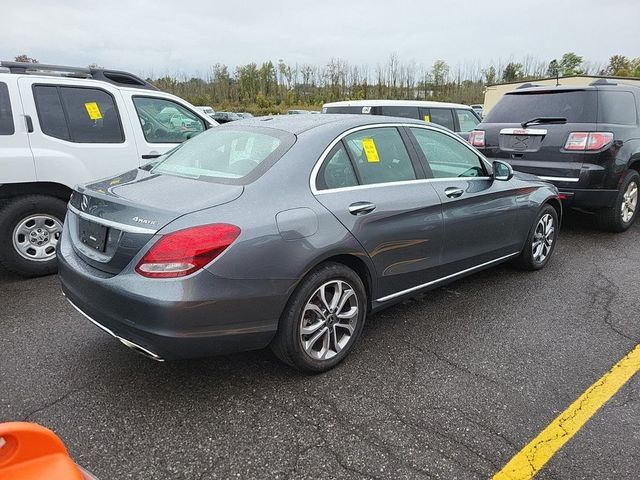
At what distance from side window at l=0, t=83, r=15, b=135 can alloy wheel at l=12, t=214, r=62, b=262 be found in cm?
80

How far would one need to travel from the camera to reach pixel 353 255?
3.04 metres

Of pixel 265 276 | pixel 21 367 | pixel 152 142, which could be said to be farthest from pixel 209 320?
pixel 152 142

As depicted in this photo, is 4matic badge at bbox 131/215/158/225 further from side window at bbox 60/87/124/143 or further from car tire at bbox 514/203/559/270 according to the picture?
car tire at bbox 514/203/559/270

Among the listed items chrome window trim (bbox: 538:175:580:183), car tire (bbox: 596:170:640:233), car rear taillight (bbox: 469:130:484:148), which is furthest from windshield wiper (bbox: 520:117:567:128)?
A: car tire (bbox: 596:170:640:233)

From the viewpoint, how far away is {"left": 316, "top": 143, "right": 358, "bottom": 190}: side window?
301cm

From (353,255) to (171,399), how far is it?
135 cm

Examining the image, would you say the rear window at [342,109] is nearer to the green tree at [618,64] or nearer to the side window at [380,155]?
the side window at [380,155]

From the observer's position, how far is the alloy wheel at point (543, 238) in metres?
4.84

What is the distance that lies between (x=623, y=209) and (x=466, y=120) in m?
4.62

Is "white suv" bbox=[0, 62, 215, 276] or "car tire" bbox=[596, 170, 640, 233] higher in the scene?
"white suv" bbox=[0, 62, 215, 276]

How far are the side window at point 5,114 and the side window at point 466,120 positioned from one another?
8.02 m

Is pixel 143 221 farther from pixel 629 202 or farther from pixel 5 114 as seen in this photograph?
pixel 629 202

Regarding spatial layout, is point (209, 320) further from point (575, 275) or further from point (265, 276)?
point (575, 275)

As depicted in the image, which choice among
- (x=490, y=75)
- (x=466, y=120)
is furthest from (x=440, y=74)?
(x=466, y=120)
